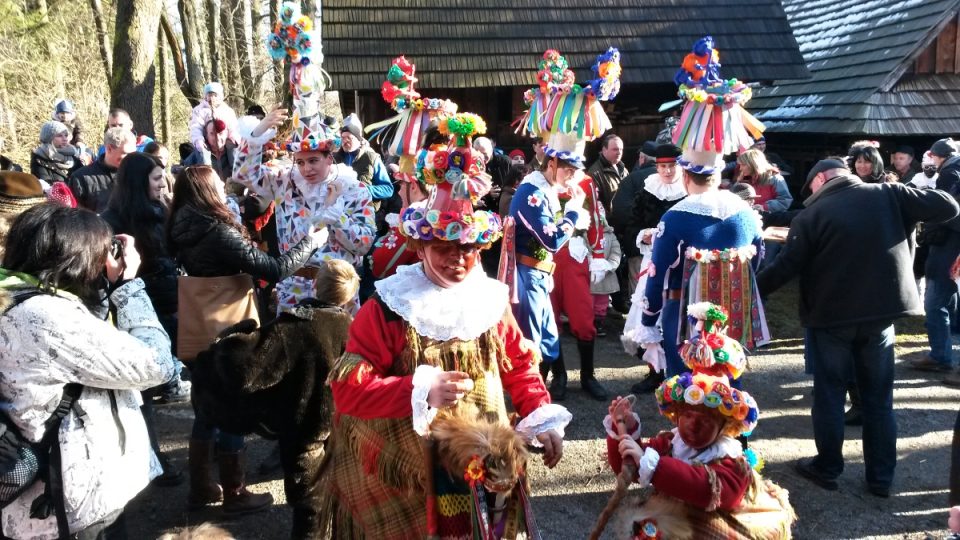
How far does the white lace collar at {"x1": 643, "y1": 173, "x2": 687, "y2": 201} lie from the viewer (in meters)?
6.02

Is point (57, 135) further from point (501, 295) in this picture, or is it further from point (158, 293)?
point (501, 295)

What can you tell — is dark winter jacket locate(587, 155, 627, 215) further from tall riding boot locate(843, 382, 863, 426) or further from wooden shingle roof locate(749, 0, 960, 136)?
Answer: wooden shingle roof locate(749, 0, 960, 136)

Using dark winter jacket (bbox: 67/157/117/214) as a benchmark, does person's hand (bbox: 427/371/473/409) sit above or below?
below

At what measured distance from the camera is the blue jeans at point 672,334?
4.38 meters

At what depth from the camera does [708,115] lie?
14.6 ft

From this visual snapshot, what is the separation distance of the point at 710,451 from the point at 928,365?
5107 mm

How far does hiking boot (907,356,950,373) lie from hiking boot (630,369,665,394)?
2588mm

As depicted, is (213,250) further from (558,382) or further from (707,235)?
(558,382)

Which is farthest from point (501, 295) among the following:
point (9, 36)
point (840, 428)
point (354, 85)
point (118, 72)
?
point (9, 36)

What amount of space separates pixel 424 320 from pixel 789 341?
612 centimetres

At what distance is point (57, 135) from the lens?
789cm

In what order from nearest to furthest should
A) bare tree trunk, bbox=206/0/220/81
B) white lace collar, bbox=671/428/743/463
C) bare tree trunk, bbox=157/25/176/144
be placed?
white lace collar, bbox=671/428/743/463
bare tree trunk, bbox=157/25/176/144
bare tree trunk, bbox=206/0/220/81

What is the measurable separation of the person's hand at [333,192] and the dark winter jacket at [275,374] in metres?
1.13

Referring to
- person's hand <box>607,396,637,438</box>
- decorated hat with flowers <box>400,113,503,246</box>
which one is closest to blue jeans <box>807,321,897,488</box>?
person's hand <box>607,396,637,438</box>
